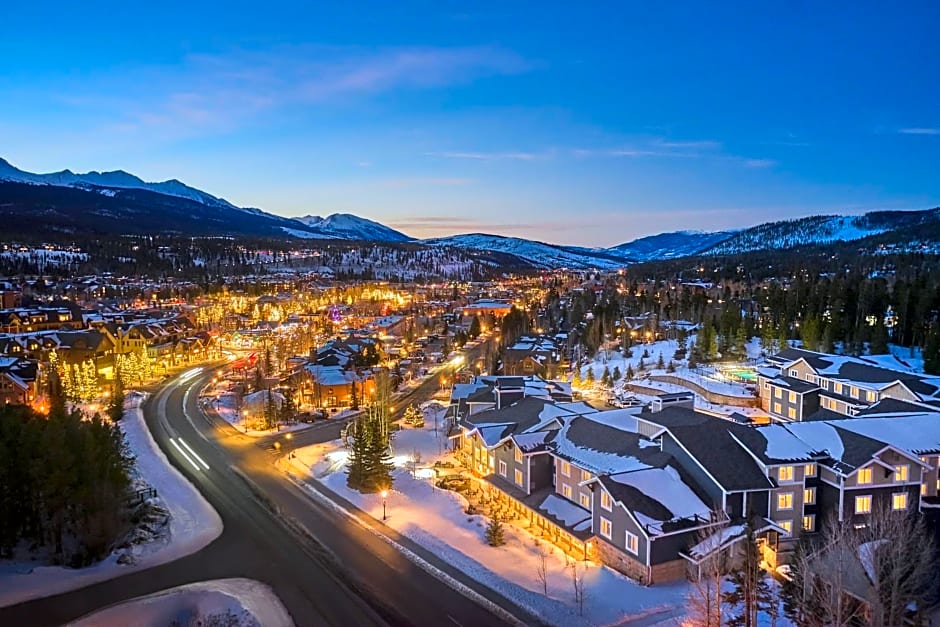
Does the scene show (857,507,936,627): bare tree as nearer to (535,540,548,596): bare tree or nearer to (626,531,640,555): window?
(626,531,640,555): window

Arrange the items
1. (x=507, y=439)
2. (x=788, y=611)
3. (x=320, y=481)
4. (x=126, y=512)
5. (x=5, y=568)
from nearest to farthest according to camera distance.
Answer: (x=788, y=611)
(x=5, y=568)
(x=126, y=512)
(x=507, y=439)
(x=320, y=481)

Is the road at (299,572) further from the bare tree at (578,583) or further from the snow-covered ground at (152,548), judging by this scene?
the bare tree at (578,583)

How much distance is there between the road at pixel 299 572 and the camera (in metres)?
16.9

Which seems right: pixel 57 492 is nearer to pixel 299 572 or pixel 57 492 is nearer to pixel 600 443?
pixel 299 572

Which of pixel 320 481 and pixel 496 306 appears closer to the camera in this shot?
pixel 320 481

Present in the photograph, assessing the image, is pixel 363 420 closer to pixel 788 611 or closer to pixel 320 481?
pixel 320 481

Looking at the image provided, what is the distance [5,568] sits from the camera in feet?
62.1

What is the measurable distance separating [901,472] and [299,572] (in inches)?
769

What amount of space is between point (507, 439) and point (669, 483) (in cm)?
694

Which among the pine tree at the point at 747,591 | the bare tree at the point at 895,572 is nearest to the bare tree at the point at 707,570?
the pine tree at the point at 747,591

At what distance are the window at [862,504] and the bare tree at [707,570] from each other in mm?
5037

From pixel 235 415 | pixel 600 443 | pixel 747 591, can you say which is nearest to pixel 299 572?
pixel 600 443

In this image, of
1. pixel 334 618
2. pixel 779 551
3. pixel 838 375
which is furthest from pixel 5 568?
pixel 838 375

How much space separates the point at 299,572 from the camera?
19391 millimetres
